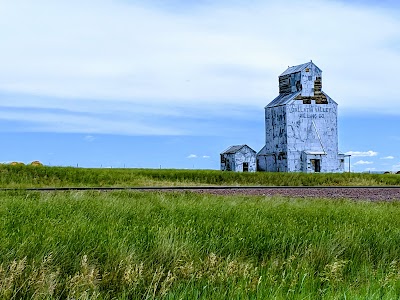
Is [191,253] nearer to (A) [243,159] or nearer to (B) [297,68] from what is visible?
(A) [243,159]

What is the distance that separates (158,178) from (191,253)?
28.7 meters

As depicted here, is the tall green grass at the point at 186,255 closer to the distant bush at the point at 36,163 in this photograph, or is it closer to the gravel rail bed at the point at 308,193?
the gravel rail bed at the point at 308,193

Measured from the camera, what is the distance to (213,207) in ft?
35.5

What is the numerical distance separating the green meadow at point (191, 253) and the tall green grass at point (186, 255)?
0.02 metres

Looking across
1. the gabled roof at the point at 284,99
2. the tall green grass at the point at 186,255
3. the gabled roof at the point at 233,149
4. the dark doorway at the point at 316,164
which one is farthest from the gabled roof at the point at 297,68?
the tall green grass at the point at 186,255

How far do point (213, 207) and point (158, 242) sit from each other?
13.1 ft

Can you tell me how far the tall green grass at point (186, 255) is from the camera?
5.66 metres

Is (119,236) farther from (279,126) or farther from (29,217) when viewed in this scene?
(279,126)

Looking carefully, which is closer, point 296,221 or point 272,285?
point 272,285

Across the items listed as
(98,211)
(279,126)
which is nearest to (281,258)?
(98,211)

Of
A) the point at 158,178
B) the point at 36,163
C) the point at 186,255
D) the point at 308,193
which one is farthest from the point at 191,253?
the point at 36,163

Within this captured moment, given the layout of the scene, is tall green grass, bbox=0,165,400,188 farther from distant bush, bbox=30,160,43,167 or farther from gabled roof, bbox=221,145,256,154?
gabled roof, bbox=221,145,256,154

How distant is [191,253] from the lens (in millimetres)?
6941

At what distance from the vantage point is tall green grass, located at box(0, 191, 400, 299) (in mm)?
5664
